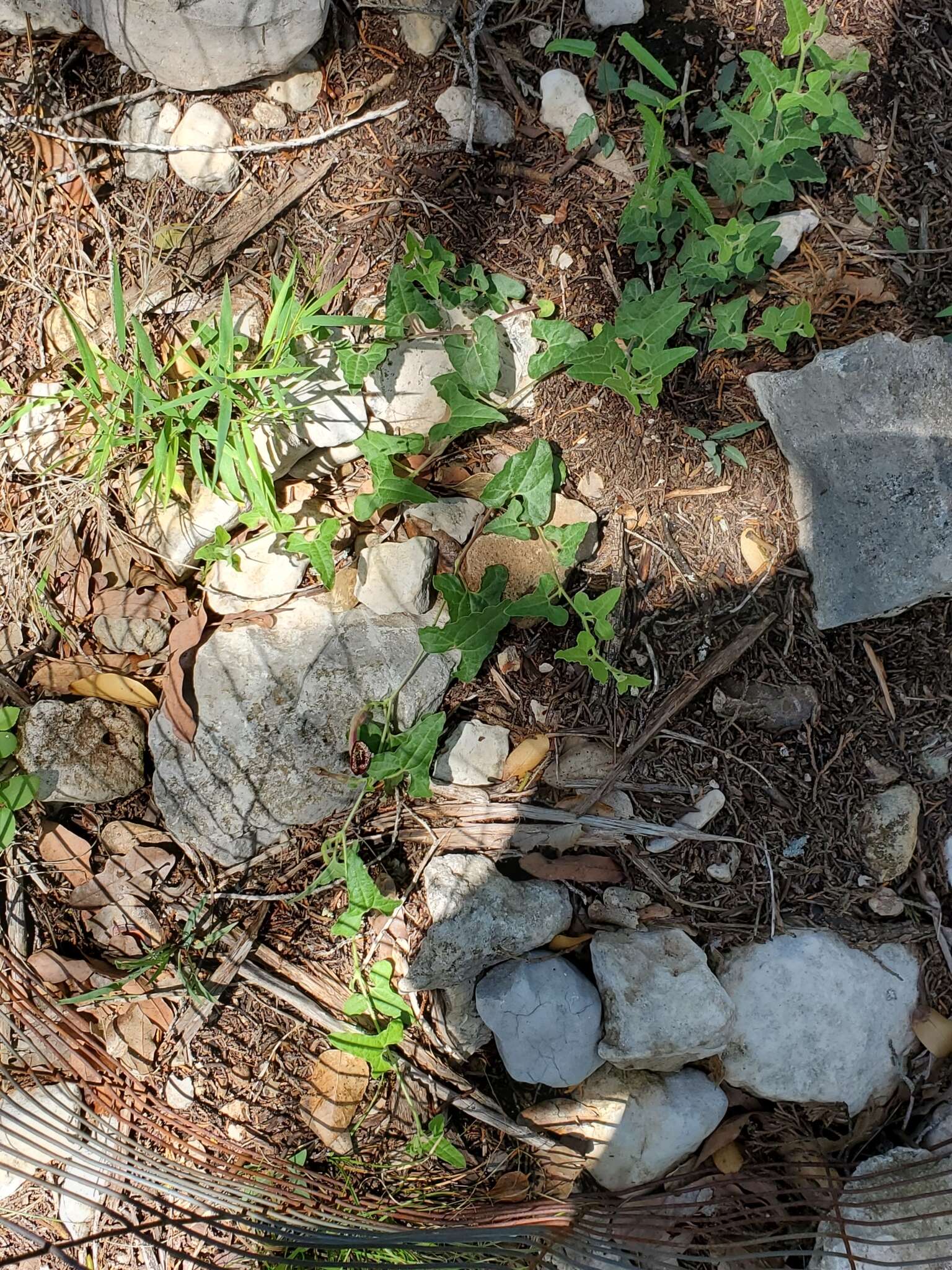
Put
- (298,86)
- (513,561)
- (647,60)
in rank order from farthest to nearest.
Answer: (298,86)
(513,561)
(647,60)

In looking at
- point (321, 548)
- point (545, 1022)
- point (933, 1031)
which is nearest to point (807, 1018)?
point (933, 1031)

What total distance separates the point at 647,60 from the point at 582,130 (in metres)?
0.22

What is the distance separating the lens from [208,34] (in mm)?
2357

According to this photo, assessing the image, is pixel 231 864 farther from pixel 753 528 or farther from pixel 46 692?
pixel 753 528

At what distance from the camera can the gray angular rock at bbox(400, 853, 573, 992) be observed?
7.84 feet

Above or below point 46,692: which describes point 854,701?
below

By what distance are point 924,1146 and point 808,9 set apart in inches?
122

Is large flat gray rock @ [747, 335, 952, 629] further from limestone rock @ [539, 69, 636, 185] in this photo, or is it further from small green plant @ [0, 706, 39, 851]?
small green plant @ [0, 706, 39, 851]

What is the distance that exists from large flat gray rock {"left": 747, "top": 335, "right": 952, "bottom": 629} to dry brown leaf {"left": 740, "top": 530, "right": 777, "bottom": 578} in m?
0.09

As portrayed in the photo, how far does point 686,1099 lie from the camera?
243cm

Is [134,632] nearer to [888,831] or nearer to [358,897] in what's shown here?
[358,897]

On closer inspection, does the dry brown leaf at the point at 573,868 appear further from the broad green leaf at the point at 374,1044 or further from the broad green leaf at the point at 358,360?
the broad green leaf at the point at 358,360

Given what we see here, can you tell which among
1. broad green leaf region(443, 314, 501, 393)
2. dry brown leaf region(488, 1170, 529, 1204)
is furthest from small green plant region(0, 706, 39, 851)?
dry brown leaf region(488, 1170, 529, 1204)

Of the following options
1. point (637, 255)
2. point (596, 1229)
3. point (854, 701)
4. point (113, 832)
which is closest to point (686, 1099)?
point (596, 1229)
